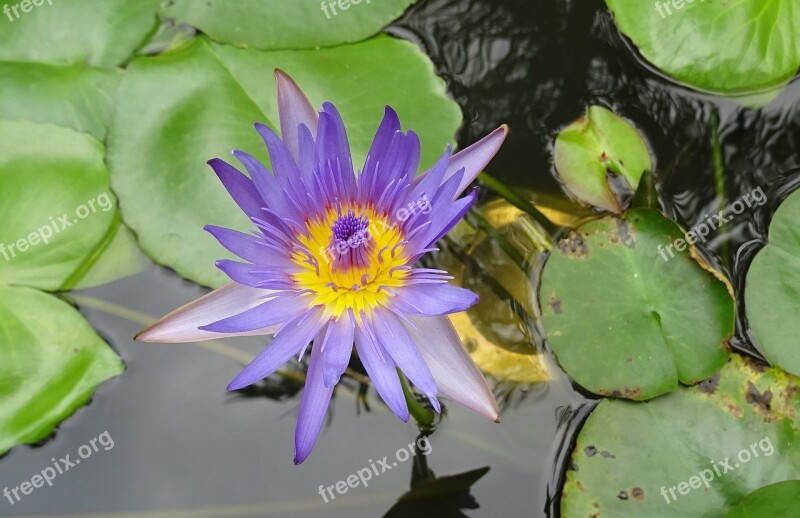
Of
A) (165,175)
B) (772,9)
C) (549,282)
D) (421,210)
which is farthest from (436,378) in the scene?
(772,9)

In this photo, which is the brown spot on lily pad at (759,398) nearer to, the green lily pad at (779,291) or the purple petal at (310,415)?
the green lily pad at (779,291)

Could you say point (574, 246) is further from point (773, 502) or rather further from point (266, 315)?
point (266, 315)

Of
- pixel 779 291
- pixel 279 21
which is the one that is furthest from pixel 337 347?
pixel 779 291

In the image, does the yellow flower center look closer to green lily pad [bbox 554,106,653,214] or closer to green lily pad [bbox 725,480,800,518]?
green lily pad [bbox 554,106,653,214]

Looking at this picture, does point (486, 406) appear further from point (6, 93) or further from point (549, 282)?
→ point (6, 93)

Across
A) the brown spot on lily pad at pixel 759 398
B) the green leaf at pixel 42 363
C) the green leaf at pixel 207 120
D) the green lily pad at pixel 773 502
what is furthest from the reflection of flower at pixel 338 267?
the brown spot on lily pad at pixel 759 398

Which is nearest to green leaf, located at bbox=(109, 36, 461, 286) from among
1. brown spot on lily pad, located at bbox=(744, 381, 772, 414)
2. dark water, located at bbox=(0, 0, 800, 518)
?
dark water, located at bbox=(0, 0, 800, 518)
